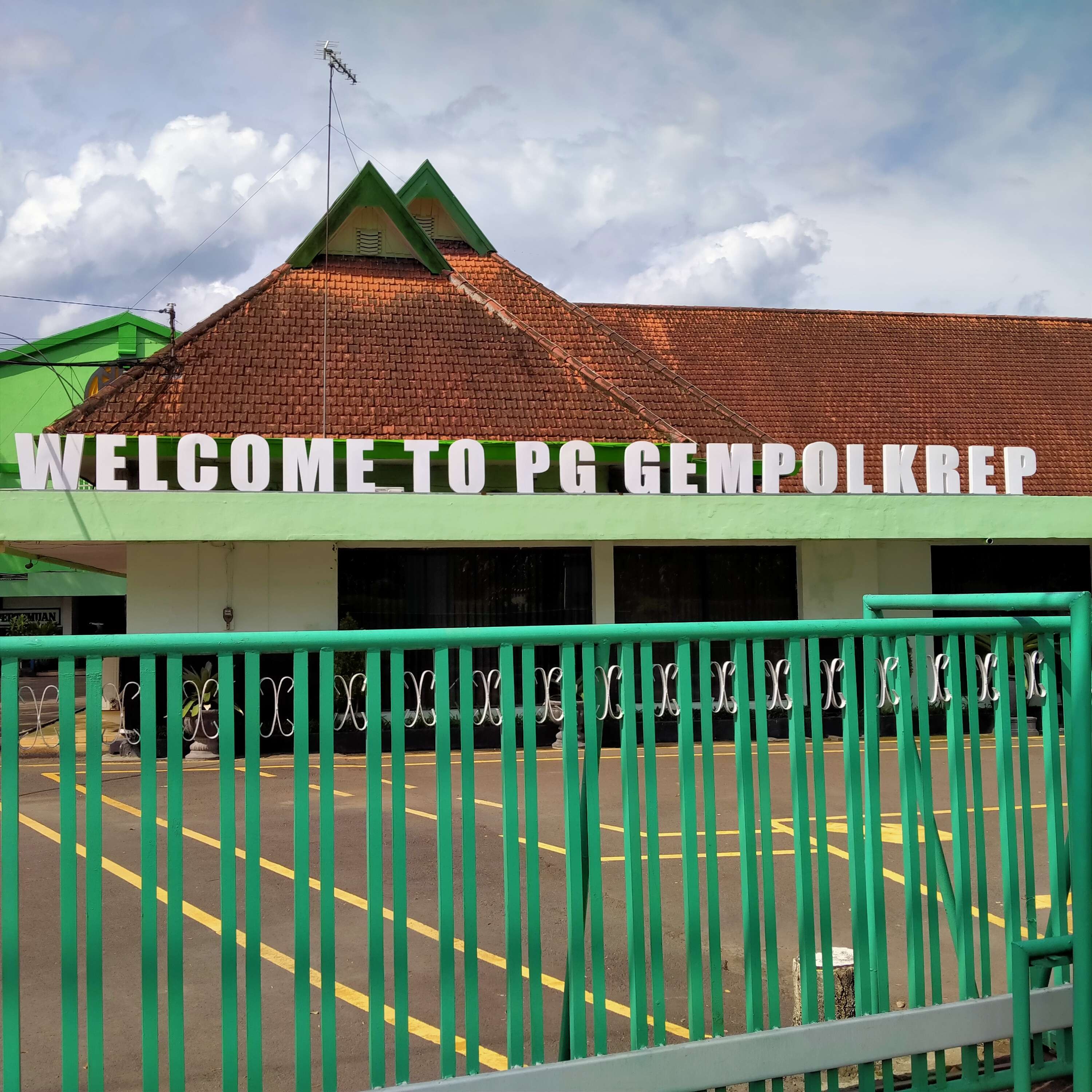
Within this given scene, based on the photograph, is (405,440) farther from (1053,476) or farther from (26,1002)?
(1053,476)

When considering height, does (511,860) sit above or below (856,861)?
above

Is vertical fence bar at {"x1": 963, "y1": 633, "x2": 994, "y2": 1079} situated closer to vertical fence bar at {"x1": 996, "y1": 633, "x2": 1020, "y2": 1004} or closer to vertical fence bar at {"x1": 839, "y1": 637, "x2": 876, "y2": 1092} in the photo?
vertical fence bar at {"x1": 996, "y1": 633, "x2": 1020, "y2": 1004}

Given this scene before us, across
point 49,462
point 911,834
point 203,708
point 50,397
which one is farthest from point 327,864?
point 50,397

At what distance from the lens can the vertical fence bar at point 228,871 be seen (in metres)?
3.13

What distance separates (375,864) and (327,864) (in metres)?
0.14

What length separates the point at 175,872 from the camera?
10.4ft

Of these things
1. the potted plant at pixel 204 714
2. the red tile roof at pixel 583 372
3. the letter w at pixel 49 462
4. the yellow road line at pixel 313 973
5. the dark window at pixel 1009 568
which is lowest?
the yellow road line at pixel 313 973

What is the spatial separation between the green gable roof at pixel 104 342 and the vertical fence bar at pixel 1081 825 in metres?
36.6

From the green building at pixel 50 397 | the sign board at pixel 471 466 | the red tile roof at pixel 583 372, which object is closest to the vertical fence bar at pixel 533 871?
the sign board at pixel 471 466

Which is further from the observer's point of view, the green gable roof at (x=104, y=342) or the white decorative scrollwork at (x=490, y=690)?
the green gable roof at (x=104, y=342)

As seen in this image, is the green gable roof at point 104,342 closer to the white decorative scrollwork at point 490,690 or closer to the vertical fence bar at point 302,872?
the white decorative scrollwork at point 490,690

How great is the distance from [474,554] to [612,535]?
8.29 feet

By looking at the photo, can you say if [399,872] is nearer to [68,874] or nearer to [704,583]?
[68,874]

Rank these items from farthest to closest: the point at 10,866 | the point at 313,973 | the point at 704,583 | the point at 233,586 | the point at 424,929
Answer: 1. the point at 704,583
2. the point at 233,586
3. the point at 424,929
4. the point at 313,973
5. the point at 10,866
